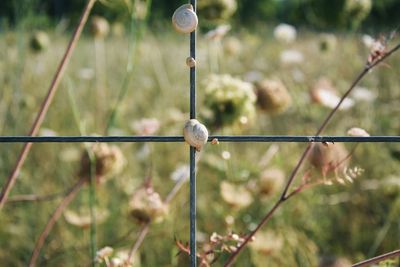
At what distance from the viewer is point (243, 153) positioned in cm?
140

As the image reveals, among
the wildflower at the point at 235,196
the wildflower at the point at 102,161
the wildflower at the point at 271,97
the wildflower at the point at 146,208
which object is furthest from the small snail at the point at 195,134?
the wildflower at the point at 271,97

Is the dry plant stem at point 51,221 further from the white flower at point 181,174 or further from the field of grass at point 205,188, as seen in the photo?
the white flower at point 181,174

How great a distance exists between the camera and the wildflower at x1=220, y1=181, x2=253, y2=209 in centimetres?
90

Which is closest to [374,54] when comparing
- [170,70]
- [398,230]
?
[398,230]

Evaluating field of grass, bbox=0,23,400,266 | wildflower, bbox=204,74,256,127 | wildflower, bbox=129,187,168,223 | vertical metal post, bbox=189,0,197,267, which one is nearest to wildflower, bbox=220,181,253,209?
field of grass, bbox=0,23,400,266

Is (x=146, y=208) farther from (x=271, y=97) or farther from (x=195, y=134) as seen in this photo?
(x=271, y=97)

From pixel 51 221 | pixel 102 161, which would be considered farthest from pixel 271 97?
pixel 51 221

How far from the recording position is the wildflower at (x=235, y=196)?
2.94 ft

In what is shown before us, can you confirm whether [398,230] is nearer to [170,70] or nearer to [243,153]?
[243,153]

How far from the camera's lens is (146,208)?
2.06ft

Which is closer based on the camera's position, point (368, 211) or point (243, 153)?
point (368, 211)

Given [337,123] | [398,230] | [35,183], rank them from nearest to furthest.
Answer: [398,230], [35,183], [337,123]

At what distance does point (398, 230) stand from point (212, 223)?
33 centimetres

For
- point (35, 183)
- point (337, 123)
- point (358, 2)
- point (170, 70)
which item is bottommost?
point (35, 183)
